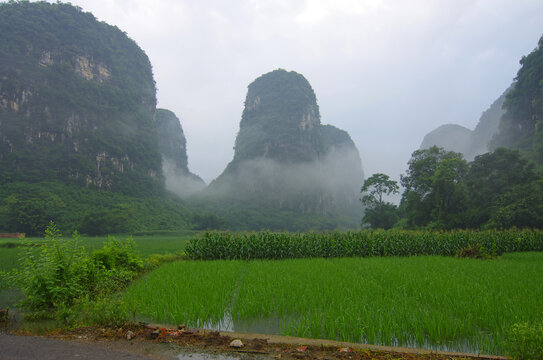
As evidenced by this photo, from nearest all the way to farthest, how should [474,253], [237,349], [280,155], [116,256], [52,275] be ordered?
[237,349]
[52,275]
[116,256]
[474,253]
[280,155]

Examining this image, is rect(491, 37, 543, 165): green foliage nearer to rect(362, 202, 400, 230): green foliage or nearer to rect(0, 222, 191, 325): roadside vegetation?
rect(362, 202, 400, 230): green foliage

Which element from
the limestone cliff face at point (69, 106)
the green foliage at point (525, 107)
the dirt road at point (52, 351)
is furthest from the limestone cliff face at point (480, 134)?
the limestone cliff face at point (69, 106)

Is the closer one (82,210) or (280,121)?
(82,210)

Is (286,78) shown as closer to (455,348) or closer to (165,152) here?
(165,152)

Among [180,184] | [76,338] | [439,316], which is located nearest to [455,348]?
[439,316]

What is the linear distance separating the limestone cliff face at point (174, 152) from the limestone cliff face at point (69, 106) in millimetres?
29577

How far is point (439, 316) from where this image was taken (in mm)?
4641

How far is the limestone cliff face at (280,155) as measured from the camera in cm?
10106

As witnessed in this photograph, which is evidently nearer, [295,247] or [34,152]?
[295,247]

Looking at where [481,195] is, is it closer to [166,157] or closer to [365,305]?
[365,305]

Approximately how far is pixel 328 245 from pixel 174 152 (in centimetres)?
11966

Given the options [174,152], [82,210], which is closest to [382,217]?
[82,210]

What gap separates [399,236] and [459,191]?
2044 centimetres

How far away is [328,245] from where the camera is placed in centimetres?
1573
